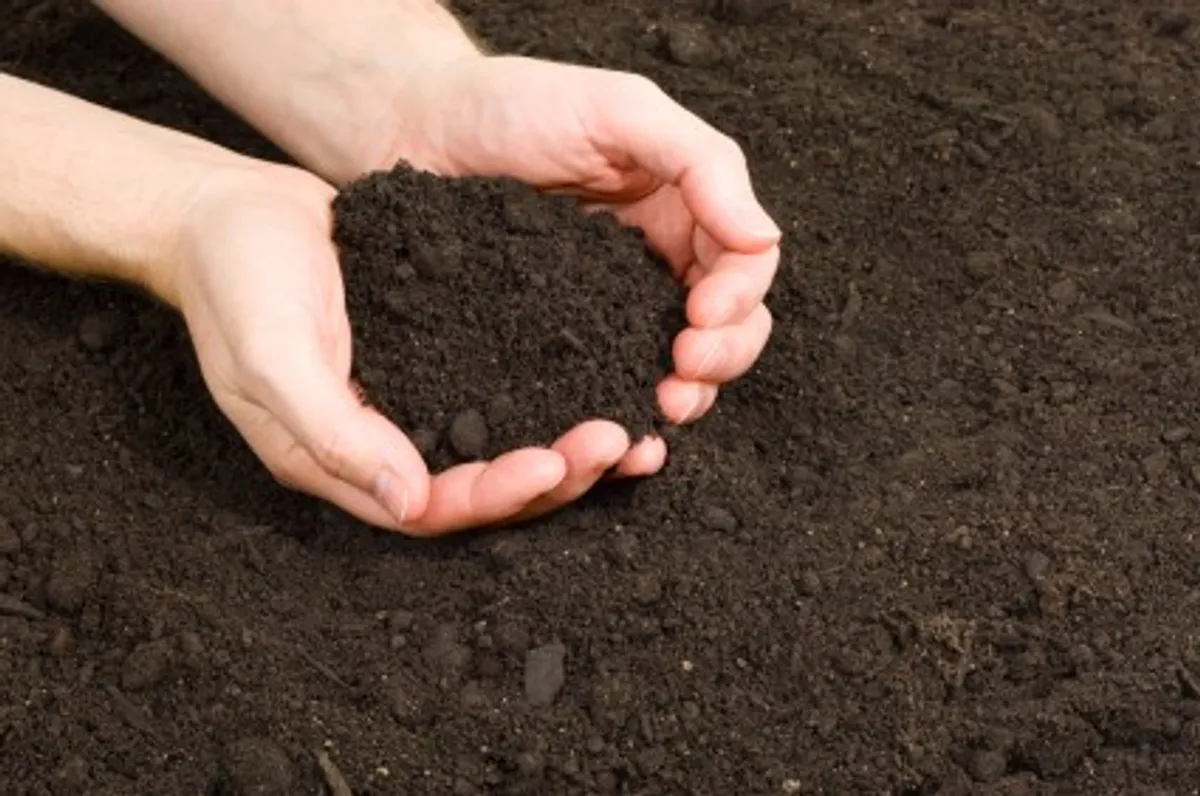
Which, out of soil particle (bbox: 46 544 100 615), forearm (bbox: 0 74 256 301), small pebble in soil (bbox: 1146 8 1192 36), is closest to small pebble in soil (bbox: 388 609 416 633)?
soil particle (bbox: 46 544 100 615)

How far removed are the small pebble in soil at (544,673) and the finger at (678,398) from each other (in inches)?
9.1

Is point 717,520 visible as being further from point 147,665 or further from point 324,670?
point 147,665

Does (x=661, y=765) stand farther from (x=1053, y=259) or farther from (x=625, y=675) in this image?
(x=1053, y=259)

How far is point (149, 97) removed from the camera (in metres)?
1.98

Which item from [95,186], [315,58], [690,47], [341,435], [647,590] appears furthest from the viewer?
[690,47]

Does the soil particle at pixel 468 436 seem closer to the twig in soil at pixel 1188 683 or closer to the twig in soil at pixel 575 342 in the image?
the twig in soil at pixel 575 342

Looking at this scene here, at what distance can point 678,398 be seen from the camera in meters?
1.55

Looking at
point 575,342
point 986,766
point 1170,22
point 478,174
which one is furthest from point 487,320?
point 1170,22

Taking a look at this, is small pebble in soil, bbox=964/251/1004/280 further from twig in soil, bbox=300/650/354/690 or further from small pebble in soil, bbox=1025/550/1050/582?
twig in soil, bbox=300/650/354/690

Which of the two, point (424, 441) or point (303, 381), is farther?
point (424, 441)

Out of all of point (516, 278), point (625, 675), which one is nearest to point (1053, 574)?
point (625, 675)

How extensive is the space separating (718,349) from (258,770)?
0.52 m

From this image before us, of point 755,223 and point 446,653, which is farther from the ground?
point 755,223

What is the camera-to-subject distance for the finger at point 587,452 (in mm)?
1438
